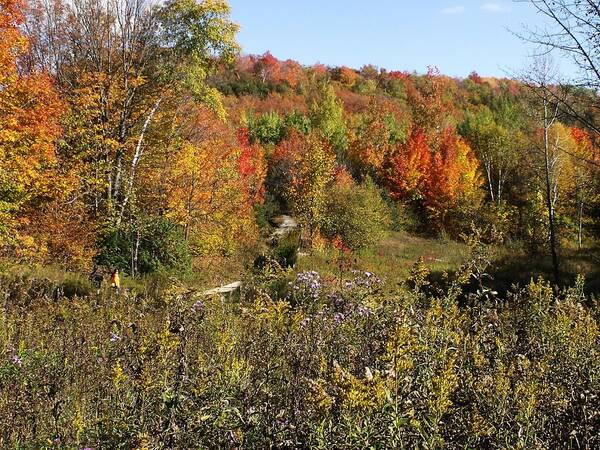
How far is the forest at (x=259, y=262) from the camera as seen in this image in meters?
2.51

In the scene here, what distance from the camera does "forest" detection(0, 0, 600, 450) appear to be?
2.51 metres

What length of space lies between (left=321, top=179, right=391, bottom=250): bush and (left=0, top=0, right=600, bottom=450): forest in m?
0.13

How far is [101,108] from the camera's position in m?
19.5

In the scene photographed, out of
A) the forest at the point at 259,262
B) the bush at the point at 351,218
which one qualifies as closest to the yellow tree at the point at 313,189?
the forest at the point at 259,262

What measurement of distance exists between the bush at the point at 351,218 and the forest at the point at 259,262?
0.13 m

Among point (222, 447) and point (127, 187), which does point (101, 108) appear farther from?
point (222, 447)

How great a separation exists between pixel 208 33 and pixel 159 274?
9.31 meters

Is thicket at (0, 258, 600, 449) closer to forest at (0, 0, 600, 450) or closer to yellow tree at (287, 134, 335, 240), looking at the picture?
forest at (0, 0, 600, 450)

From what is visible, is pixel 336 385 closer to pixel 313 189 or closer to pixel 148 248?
pixel 148 248

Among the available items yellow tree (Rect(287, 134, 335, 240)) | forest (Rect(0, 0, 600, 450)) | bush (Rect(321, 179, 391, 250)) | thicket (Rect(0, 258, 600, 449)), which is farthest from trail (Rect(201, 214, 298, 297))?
thicket (Rect(0, 258, 600, 449))

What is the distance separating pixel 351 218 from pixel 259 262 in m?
8.19

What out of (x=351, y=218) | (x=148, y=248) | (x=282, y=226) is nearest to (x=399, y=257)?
(x=351, y=218)

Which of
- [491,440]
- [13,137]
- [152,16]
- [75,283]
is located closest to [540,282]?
[491,440]

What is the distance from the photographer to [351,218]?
99.2 ft
